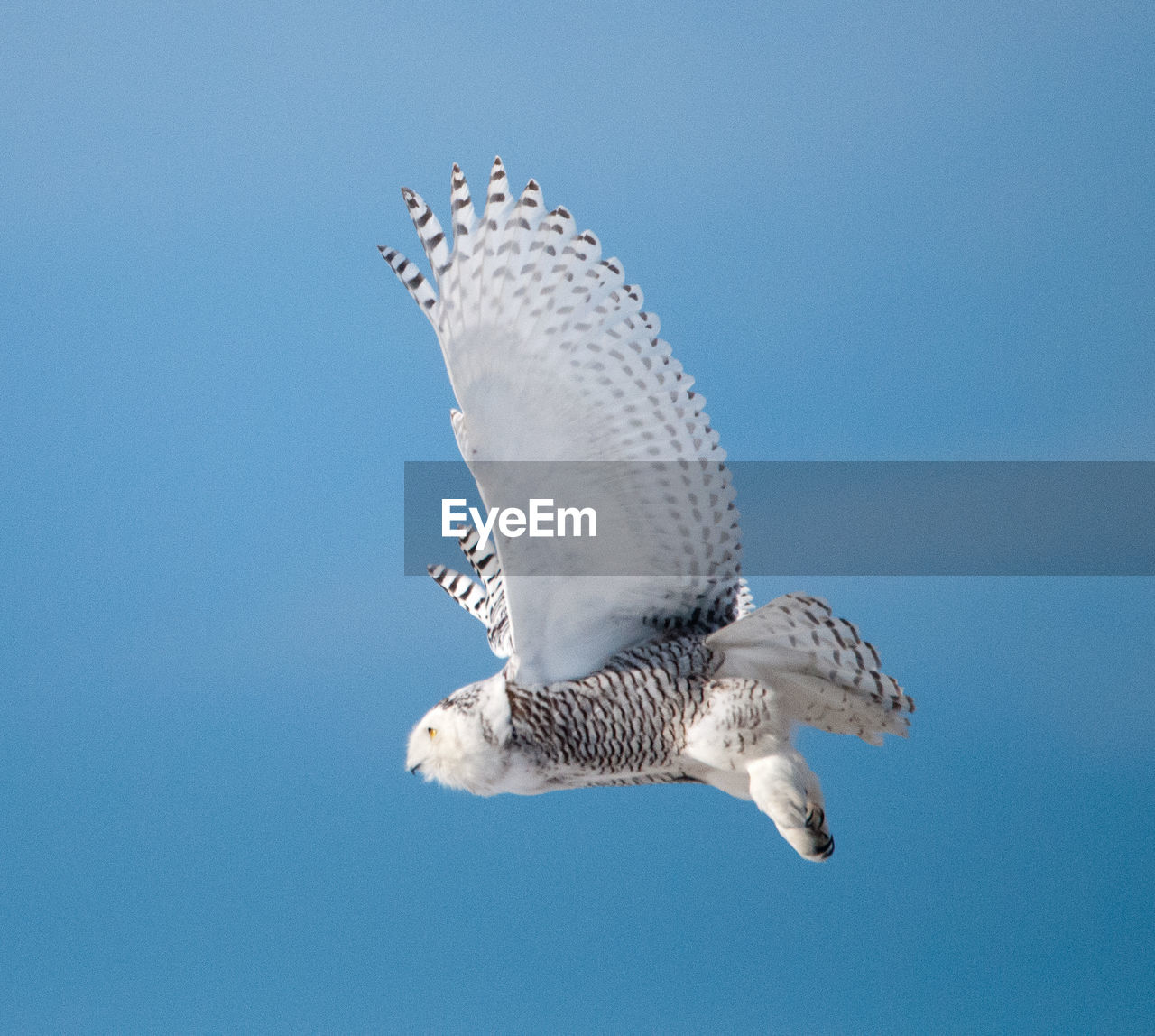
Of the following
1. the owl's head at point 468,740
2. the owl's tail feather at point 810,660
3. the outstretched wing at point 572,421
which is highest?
the outstretched wing at point 572,421

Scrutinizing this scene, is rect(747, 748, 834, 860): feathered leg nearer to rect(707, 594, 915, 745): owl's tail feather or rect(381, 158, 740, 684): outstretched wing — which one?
rect(707, 594, 915, 745): owl's tail feather

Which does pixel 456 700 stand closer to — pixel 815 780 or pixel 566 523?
pixel 566 523

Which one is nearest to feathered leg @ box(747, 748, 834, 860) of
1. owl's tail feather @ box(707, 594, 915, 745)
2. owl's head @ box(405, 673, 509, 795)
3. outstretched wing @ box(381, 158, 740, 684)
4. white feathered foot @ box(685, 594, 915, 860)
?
white feathered foot @ box(685, 594, 915, 860)

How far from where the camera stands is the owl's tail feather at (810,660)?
1942mm

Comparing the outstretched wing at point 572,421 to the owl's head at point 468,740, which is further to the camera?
the owl's head at point 468,740

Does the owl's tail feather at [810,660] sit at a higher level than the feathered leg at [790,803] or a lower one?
higher

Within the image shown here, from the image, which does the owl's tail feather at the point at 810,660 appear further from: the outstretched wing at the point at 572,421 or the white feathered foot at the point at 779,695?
the outstretched wing at the point at 572,421

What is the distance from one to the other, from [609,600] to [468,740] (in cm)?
32

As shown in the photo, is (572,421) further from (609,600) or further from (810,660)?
(810,660)

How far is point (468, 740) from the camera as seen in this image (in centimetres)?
191

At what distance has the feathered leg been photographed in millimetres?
1888

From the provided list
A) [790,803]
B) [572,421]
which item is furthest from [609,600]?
[790,803]

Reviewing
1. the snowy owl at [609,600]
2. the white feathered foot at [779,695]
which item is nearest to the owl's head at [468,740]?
the snowy owl at [609,600]

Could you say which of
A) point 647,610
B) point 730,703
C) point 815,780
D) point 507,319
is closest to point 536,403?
point 507,319
